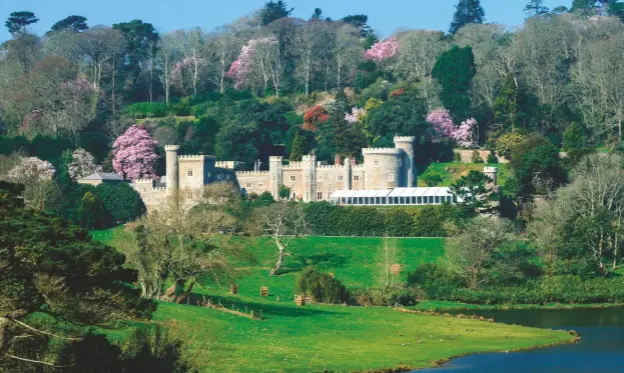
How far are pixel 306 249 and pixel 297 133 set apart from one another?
A: 2211 centimetres

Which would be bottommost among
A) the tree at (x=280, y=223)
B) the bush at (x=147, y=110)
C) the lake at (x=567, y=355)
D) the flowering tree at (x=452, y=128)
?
the lake at (x=567, y=355)

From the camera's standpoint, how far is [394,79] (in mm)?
122875

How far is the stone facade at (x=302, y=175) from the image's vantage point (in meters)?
95.6

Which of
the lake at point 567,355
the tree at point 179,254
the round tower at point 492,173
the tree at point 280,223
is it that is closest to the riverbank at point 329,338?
the lake at point 567,355

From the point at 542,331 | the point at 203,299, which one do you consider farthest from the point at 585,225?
the point at 203,299

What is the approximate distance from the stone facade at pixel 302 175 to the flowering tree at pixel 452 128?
7155 millimetres

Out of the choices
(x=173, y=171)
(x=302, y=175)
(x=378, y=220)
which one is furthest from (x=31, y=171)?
(x=378, y=220)

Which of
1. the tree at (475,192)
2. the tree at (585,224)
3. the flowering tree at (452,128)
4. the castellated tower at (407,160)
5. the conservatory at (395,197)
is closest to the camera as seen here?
the tree at (585,224)

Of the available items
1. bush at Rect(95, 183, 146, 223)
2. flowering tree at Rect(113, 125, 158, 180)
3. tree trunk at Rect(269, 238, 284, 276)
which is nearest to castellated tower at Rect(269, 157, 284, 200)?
bush at Rect(95, 183, 146, 223)

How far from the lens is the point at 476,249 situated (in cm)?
7562

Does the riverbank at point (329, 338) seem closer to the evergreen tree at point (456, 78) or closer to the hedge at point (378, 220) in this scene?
the hedge at point (378, 220)

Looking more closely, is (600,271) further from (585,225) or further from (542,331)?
(542,331)

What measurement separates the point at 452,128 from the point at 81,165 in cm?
2686

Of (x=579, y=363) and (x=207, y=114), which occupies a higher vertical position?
(x=207, y=114)
